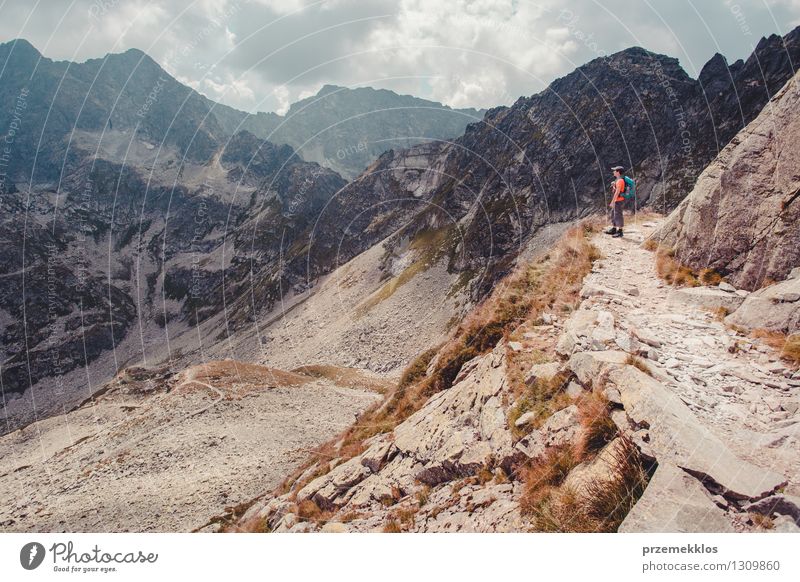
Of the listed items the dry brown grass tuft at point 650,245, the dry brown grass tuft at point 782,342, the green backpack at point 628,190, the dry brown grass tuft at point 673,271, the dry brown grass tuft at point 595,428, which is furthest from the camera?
the green backpack at point 628,190

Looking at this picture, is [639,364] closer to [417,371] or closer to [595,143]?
[417,371]

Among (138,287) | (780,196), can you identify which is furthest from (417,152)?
(780,196)

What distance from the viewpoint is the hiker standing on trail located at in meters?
20.0

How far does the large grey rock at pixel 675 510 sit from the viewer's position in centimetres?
574

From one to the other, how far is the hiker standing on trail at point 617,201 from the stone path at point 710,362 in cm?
716

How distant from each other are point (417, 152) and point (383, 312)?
9921 centimetres

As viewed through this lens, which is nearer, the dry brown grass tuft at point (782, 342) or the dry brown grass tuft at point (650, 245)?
the dry brown grass tuft at point (782, 342)

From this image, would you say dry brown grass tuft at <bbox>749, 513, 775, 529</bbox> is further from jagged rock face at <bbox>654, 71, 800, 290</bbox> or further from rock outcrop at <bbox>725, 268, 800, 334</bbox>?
jagged rock face at <bbox>654, 71, 800, 290</bbox>

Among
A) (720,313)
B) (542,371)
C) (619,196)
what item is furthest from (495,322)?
(619,196)

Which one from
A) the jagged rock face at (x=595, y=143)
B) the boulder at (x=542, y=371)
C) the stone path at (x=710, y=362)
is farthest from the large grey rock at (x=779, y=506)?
the jagged rock face at (x=595, y=143)

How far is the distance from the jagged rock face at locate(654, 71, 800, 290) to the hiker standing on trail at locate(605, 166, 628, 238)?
5.20 meters

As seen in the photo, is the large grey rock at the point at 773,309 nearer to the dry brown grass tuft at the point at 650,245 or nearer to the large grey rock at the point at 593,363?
the large grey rock at the point at 593,363

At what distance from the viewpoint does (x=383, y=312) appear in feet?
283

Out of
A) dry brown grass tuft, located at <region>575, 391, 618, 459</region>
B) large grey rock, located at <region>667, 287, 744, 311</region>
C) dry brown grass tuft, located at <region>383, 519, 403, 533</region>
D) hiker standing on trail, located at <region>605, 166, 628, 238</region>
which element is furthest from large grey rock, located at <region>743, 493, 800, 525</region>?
hiker standing on trail, located at <region>605, 166, 628, 238</region>
